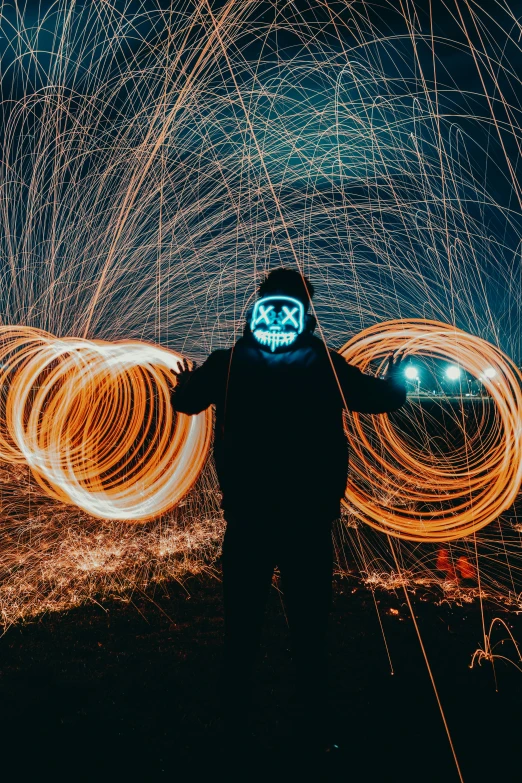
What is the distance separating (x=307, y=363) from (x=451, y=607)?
3299 mm

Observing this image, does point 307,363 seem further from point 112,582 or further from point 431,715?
point 112,582

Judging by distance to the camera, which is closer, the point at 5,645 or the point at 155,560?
the point at 5,645

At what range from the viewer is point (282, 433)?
2256 millimetres

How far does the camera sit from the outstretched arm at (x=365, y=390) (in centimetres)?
247

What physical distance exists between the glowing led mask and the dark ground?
1779mm

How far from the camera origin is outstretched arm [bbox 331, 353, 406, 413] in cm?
247

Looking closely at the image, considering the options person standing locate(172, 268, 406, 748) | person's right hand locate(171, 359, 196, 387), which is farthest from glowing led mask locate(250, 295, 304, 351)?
person's right hand locate(171, 359, 196, 387)

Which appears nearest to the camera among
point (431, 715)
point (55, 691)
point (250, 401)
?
point (250, 401)

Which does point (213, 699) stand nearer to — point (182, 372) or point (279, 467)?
point (279, 467)

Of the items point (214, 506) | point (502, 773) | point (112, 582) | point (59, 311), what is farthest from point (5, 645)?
point (59, 311)

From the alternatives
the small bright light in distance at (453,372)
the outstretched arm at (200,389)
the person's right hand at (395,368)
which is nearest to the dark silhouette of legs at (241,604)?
the outstretched arm at (200,389)

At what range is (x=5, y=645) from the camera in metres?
3.92

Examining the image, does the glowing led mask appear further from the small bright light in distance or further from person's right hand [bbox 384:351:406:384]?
the small bright light in distance

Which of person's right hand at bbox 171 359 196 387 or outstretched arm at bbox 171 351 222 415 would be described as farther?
person's right hand at bbox 171 359 196 387
